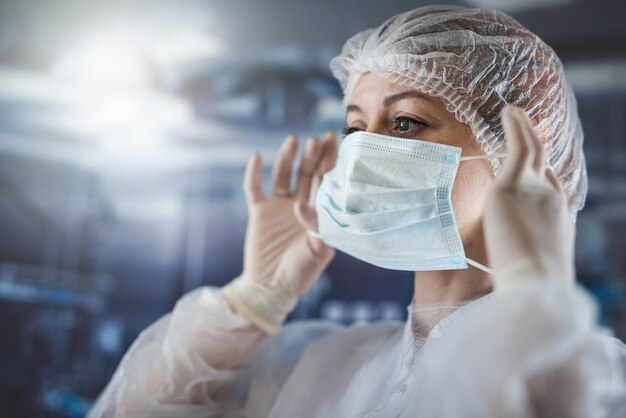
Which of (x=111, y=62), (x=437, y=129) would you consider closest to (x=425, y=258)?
(x=437, y=129)

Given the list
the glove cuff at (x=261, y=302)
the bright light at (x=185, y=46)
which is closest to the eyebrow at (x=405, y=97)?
the glove cuff at (x=261, y=302)

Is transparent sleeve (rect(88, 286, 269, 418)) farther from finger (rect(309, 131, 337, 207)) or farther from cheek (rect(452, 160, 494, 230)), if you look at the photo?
cheek (rect(452, 160, 494, 230))

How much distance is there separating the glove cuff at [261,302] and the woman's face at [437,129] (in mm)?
520

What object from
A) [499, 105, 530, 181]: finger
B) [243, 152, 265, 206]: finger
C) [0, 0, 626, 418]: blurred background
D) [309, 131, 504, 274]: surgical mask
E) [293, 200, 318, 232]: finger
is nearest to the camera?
[499, 105, 530, 181]: finger

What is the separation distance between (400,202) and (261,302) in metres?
0.50

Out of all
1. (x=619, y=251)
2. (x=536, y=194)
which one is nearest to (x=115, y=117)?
(x=536, y=194)

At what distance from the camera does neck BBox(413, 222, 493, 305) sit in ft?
3.66

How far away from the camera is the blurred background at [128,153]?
210 centimetres

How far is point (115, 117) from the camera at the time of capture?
7.15 ft

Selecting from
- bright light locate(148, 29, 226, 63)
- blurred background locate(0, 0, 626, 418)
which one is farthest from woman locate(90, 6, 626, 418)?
bright light locate(148, 29, 226, 63)

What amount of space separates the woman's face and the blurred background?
0.93 meters

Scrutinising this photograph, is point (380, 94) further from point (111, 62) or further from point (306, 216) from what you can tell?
point (111, 62)

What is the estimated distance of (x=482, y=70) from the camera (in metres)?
1.09

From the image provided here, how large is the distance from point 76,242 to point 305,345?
1.16m
